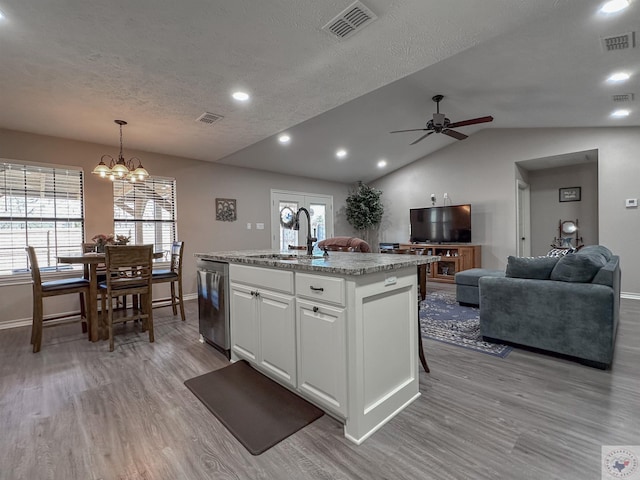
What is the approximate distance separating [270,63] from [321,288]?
76.3 inches

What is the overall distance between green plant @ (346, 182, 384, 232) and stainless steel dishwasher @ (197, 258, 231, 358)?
5143 millimetres

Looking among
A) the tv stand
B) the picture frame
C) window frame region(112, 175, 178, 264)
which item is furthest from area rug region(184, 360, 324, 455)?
the picture frame

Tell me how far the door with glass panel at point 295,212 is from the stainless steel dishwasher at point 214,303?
10.3ft

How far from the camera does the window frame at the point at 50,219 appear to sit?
375 centimetres

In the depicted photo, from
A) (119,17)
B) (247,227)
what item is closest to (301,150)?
(247,227)

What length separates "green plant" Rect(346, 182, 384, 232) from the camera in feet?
24.8

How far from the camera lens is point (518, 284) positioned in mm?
2701

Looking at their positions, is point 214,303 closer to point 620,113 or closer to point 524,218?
point 620,113

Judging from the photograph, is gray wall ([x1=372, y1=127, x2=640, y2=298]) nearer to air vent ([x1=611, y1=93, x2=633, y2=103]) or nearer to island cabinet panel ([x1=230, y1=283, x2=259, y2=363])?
air vent ([x1=611, y1=93, x2=633, y2=103])

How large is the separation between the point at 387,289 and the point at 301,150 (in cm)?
444

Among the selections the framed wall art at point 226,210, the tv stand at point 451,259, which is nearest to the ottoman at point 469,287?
the tv stand at point 451,259

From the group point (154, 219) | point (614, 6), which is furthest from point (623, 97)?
point (154, 219)

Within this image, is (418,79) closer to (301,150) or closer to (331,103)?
(331,103)

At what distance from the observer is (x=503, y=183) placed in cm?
590
